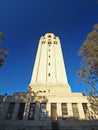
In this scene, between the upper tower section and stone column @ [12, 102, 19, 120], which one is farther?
the upper tower section

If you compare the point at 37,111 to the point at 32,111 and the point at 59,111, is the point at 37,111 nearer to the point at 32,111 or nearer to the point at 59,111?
the point at 32,111

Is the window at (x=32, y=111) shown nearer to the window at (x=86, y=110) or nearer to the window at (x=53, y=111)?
the window at (x=53, y=111)

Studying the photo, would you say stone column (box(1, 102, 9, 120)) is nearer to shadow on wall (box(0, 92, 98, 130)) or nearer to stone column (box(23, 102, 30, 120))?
shadow on wall (box(0, 92, 98, 130))

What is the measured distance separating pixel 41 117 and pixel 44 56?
27.9 m

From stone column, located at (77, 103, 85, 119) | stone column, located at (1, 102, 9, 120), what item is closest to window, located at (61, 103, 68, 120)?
stone column, located at (77, 103, 85, 119)

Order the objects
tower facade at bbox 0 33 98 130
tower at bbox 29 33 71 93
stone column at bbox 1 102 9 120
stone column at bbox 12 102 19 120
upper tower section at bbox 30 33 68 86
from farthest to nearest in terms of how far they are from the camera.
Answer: upper tower section at bbox 30 33 68 86, tower at bbox 29 33 71 93, stone column at bbox 1 102 9 120, stone column at bbox 12 102 19 120, tower facade at bbox 0 33 98 130

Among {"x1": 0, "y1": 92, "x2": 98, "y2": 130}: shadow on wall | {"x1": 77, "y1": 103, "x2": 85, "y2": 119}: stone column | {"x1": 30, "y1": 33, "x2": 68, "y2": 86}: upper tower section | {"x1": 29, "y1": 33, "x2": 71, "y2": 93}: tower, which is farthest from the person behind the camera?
{"x1": 30, "y1": 33, "x2": 68, "y2": 86}: upper tower section

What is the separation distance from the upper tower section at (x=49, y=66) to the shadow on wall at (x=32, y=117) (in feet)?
36.3

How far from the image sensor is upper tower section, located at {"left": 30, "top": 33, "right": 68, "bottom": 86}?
38.9m

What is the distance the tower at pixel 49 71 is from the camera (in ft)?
113

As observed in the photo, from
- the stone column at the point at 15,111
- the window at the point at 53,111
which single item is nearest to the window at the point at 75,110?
the window at the point at 53,111

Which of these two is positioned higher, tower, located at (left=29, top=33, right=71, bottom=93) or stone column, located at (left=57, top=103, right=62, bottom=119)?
tower, located at (left=29, top=33, right=71, bottom=93)

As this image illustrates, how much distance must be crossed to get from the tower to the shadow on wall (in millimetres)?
7407

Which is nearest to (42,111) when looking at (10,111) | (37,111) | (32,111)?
(37,111)
